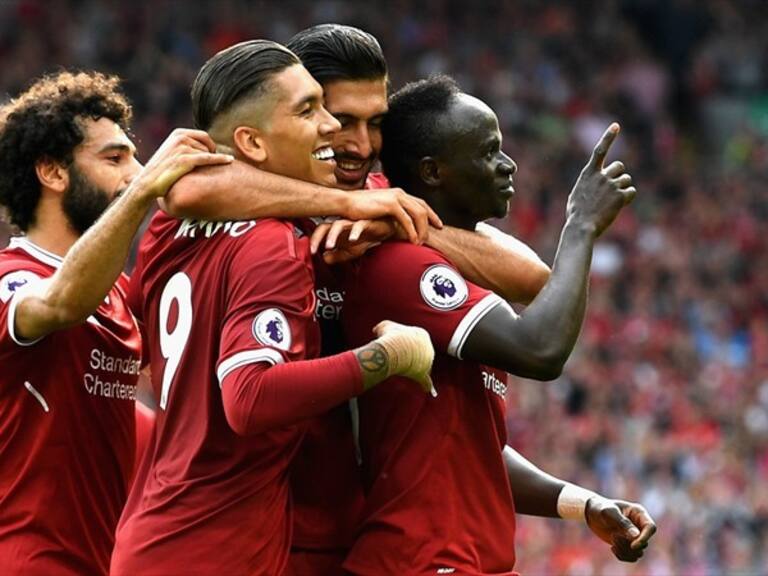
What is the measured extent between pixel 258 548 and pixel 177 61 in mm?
15712

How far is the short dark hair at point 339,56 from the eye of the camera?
16.9 ft

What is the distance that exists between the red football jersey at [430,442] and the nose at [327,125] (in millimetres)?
394

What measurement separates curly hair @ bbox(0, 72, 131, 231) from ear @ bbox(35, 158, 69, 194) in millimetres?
18

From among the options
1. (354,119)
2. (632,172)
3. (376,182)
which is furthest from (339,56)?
(632,172)

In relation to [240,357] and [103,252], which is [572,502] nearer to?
[240,357]

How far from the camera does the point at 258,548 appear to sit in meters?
4.59

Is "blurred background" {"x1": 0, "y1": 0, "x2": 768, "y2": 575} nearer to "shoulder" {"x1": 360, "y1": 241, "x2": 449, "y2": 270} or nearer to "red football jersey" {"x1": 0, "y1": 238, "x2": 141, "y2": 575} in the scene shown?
"red football jersey" {"x1": 0, "y1": 238, "x2": 141, "y2": 575}

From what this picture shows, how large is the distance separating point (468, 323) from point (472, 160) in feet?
2.03

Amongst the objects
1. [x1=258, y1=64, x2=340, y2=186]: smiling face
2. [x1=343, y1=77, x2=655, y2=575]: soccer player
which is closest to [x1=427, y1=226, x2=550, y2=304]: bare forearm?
[x1=343, y1=77, x2=655, y2=575]: soccer player

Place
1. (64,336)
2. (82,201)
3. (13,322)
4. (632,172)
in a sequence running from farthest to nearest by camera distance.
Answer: (632,172) < (82,201) < (64,336) < (13,322)

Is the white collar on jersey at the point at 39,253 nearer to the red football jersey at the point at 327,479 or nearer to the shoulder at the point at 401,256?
the red football jersey at the point at 327,479

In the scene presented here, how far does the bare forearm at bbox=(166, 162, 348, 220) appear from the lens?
4691 millimetres

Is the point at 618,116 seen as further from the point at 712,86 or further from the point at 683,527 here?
the point at 683,527

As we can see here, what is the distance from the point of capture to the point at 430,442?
15.8 feet
